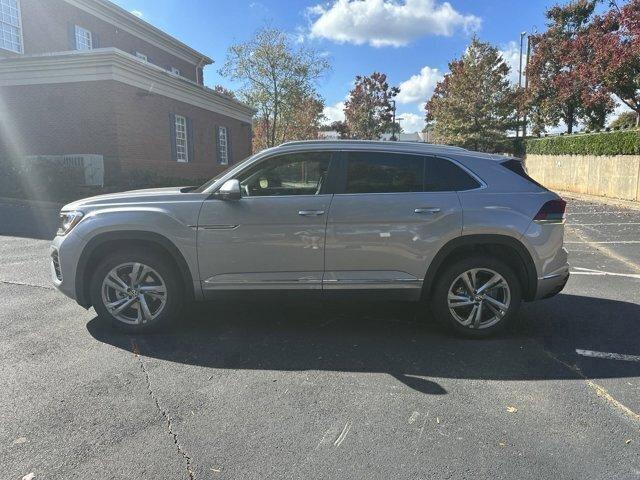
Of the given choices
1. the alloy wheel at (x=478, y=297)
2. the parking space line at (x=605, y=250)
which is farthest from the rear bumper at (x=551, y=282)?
the parking space line at (x=605, y=250)

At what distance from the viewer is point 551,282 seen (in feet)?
14.9

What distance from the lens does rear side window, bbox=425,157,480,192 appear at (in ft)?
14.7

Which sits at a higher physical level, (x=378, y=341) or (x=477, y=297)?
(x=477, y=297)

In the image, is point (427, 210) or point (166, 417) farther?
point (427, 210)

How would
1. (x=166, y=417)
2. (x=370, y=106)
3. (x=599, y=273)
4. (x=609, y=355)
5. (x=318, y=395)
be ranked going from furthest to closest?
(x=370, y=106), (x=599, y=273), (x=609, y=355), (x=318, y=395), (x=166, y=417)

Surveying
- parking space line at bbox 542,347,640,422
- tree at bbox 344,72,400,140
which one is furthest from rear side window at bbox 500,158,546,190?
tree at bbox 344,72,400,140

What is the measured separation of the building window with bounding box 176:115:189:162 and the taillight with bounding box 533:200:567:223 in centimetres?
1848

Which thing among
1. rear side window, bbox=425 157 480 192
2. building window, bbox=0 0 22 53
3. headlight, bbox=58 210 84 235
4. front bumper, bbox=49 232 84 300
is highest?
building window, bbox=0 0 22 53

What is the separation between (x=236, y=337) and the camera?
461 cm

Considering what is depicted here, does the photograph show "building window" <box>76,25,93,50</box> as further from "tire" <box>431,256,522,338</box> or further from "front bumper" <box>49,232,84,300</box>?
"tire" <box>431,256,522,338</box>

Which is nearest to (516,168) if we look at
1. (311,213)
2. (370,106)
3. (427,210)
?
(427,210)

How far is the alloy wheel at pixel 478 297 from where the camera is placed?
14.8 feet

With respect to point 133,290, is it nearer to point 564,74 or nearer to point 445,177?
point 445,177

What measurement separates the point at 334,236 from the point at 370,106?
58876mm
